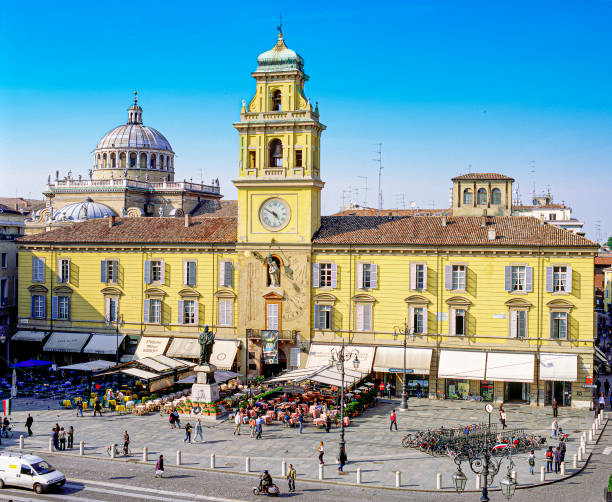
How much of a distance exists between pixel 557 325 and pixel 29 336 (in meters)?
40.6

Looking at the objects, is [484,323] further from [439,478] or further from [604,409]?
[439,478]

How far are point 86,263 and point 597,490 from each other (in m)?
42.8

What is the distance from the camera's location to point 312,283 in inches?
2253

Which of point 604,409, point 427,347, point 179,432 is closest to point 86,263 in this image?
point 179,432

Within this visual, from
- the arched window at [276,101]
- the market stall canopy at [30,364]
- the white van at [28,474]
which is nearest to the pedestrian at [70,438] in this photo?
the white van at [28,474]

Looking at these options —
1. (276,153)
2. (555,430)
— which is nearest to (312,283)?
(276,153)

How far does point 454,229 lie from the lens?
55.9 meters

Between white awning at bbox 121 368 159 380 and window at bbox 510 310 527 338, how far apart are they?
943 inches

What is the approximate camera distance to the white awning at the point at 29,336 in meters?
63.0

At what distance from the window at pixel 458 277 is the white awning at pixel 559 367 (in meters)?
7.21

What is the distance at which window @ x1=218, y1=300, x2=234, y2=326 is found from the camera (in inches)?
2328

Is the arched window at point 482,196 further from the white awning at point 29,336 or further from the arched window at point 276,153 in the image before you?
the white awning at point 29,336

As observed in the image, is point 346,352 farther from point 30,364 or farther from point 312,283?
point 30,364

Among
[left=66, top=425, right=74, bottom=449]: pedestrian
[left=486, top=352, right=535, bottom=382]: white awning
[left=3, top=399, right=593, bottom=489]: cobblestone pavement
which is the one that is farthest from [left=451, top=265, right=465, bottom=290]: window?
[left=66, top=425, right=74, bottom=449]: pedestrian
